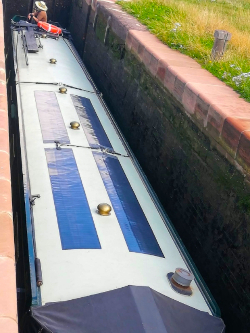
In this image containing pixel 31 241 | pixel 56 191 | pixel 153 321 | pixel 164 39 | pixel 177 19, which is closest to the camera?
pixel 153 321

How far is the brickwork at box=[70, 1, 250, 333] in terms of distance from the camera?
509 centimetres

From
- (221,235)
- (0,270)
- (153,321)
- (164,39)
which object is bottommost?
(221,235)

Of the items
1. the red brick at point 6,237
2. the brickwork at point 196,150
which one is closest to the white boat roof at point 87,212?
the brickwork at point 196,150

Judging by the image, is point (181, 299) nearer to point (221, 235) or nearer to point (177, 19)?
point (221, 235)

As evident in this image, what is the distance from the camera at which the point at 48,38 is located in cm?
1091

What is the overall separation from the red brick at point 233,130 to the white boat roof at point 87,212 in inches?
46.4

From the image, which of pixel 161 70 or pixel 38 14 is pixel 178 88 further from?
pixel 38 14

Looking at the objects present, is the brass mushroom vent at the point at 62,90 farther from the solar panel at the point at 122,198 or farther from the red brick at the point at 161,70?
the red brick at the point at 161,70

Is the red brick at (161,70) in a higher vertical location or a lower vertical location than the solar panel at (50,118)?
higher

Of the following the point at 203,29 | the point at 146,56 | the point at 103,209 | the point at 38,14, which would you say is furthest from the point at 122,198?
the point at 38,14

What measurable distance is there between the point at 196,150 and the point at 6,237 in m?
3.95

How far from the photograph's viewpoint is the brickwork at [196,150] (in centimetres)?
509

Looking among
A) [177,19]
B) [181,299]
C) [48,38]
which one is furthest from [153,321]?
[48,38]

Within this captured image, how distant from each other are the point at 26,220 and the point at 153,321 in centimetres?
186
